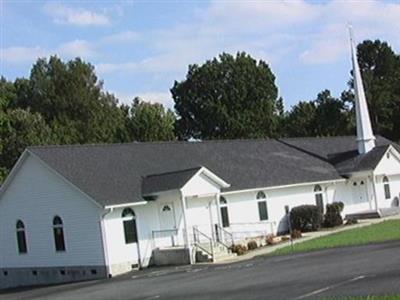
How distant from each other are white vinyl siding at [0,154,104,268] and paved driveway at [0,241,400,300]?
104 inches

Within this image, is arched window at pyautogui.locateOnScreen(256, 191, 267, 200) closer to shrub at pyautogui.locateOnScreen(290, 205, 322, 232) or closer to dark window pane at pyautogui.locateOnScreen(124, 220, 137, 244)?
shrub at pyautogui.locateOnScreen(290, 205, 322, 232)

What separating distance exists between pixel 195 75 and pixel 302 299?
6948cm

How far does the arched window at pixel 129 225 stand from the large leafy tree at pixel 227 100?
1868 inches

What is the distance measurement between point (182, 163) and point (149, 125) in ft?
108

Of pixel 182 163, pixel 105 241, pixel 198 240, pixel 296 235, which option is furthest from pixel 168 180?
pixel 296 235

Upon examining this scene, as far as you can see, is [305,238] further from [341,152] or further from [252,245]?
[341,152]

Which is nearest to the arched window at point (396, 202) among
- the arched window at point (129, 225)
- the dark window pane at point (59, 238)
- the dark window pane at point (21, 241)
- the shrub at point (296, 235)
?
the shrub at point (296, 235)

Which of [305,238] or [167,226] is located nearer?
[167,226]

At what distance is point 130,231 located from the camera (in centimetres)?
3519

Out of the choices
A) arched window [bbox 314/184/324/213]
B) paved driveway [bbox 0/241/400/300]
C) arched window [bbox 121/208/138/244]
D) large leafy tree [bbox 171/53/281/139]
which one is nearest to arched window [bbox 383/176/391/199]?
arched window [bbox 314/184/324/213]

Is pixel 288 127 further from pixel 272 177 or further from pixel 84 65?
pixel 272 177

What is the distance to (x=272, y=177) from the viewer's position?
44031 millimetres

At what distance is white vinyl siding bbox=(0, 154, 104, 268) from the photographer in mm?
34812

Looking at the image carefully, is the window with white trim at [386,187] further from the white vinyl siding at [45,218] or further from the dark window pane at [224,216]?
the white vinyl siding at [45,218]
